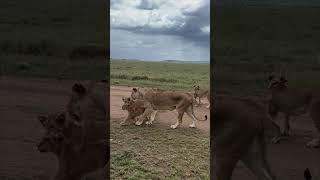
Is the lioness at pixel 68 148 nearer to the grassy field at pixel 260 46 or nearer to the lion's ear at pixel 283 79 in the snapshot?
the grassy field at pixel 260 46

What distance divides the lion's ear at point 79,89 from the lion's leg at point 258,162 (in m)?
0.72

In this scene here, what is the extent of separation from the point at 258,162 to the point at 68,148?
799 mm

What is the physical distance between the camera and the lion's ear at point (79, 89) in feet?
5.96

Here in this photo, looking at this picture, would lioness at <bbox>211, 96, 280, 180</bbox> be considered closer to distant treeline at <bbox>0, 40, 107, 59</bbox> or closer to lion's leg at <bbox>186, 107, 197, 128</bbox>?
distant treeline at <bbox>0, 40, 107, 59</bbox>

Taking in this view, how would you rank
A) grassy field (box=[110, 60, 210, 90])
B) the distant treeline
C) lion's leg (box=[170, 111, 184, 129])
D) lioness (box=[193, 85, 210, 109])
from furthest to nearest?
grassy field (box=[110, 60, 210, 90]) → lioness (box=[193, 85, 210, 109]) → lion's leg (box=[170, 111, 184, 129]) → the distant treeline

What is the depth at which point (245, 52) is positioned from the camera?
7.36ft

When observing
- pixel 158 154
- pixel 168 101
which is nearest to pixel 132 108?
pixel 168 101

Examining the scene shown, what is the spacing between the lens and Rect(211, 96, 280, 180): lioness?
1.75 m

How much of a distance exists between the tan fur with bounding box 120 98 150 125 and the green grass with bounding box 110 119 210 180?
0.27 meters

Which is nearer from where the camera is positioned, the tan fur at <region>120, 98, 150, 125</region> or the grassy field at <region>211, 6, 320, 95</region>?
the grassy field at <region>211, 6, 320, 95</region>

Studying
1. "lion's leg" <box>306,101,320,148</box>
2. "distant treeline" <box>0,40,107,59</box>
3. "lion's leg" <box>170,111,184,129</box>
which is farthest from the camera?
"lion's leg" <box>170,111,184,129</box>

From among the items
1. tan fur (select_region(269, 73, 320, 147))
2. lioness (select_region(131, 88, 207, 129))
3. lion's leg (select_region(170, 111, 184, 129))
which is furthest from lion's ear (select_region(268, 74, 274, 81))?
lioness (select_region(131, 88, 207, 129))

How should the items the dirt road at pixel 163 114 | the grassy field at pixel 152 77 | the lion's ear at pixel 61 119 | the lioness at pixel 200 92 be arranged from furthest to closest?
the grassy field at pixel 152 77
the lioness at pixel 200 92
the dirt road at pixel 163 114
the lion's ear at pixel 61 119

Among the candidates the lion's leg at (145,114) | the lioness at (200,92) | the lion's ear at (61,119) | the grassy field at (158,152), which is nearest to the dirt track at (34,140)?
the lion's ear at (61,119)
